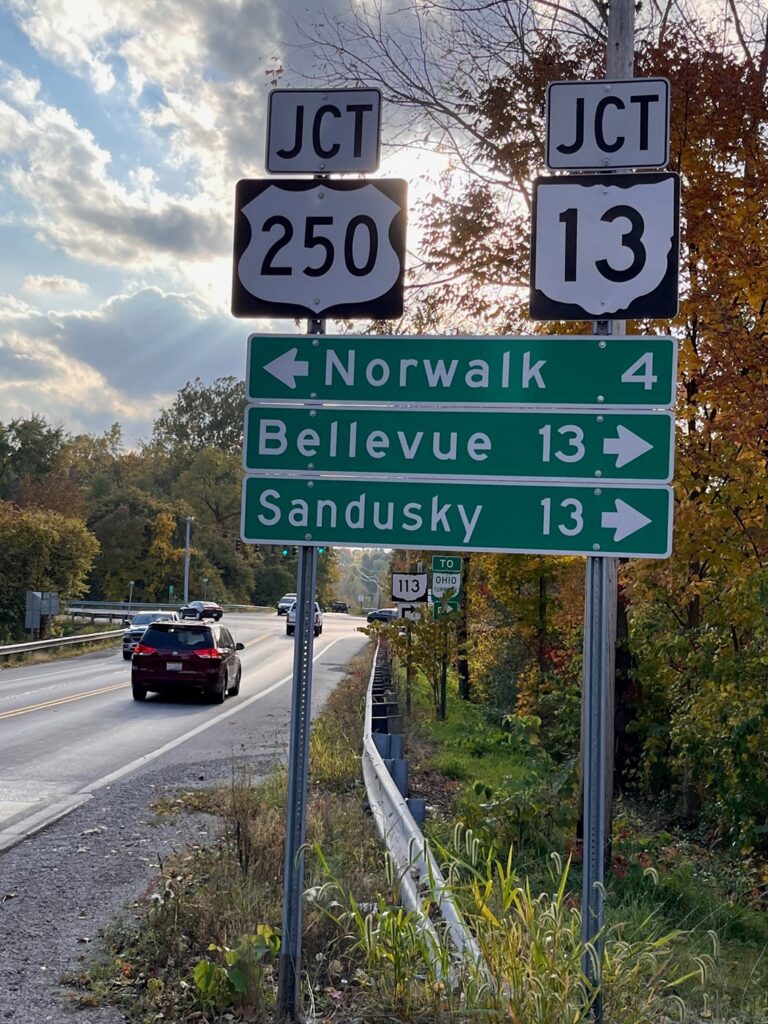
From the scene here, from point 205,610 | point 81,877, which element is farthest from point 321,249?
point 205,610

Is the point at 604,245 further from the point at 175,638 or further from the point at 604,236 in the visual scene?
the point at 175,638

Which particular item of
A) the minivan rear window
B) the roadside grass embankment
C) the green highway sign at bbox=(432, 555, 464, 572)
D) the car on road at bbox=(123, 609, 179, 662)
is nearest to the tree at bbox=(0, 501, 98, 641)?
the car on road at bbox=(123, 609, 179, 662)

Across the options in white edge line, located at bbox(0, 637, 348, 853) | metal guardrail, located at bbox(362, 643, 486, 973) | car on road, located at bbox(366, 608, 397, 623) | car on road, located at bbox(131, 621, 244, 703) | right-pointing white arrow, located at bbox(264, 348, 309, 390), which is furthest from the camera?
car on road, located at bbox(366, 608, 397, 623)

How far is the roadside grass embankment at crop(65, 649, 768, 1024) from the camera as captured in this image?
4.00 meters

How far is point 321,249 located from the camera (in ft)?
15.7

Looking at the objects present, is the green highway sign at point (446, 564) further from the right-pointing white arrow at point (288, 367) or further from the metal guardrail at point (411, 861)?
the right-pointing white arrow at point (288, 367)

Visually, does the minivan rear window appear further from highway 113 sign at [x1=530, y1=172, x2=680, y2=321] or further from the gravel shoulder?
highway 113 sign at [x1=530, y1=172, x2=680, y2=321]

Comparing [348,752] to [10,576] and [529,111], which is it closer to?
[529,111]

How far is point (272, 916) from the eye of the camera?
537 cm

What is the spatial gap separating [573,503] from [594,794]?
1.14m

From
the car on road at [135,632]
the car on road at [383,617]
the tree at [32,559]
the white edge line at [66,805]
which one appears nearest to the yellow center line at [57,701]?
the white edge line at [66,805]

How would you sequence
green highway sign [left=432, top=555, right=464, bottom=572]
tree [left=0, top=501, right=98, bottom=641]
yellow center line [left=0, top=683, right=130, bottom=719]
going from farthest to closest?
tree [left=0, top=501, right=98, bottom=641]
green highway sign [left=432, top=555, right=464, bottom=572]
yellow center line [left=0, top=683, right=130, bottom=719]

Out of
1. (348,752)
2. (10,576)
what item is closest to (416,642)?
(348,752)

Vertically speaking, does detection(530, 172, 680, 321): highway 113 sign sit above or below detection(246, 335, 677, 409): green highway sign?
above
